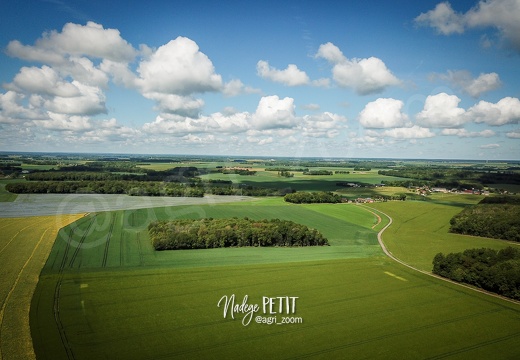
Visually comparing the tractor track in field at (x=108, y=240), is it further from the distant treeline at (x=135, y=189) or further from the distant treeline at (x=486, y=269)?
the distant treeline at (x=486, y=269)

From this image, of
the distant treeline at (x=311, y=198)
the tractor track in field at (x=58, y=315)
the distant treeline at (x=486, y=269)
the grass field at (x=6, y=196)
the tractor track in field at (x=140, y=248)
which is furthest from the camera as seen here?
the distant treeline at (x=311, y=198)

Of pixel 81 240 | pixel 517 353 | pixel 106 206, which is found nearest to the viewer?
pixel 517 353

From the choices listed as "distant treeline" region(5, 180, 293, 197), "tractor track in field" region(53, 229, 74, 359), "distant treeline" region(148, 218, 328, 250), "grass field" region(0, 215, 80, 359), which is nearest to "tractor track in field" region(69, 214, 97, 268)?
"tractor track in field" region(53, 229, 74, 359)

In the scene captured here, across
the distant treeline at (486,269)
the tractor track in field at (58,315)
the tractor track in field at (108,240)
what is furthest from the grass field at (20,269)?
the distant treeline at (486,269)

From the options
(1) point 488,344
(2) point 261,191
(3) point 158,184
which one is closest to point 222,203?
(2) point 261,191

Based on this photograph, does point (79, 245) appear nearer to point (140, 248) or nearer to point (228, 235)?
point (140, 248)

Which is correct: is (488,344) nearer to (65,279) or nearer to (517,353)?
(517,353)
